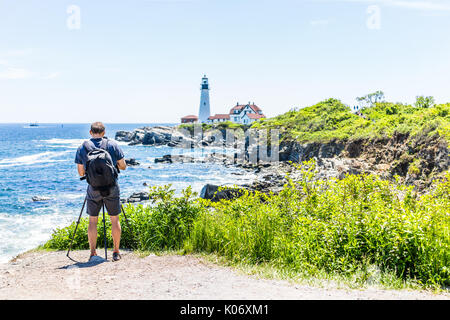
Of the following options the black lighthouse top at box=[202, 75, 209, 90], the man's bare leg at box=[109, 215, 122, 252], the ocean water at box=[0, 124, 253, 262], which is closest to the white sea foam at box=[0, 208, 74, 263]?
the ocean water at box=[0, 124, 253, 262]

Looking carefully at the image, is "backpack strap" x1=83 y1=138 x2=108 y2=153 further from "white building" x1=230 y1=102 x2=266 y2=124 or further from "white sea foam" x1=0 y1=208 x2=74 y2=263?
"white building" x1=230 y1=102 x2=266 y2=124

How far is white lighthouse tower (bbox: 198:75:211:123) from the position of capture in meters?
112

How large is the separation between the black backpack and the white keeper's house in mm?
90333

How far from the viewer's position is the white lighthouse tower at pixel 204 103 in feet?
367

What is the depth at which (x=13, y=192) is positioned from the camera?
30.5m

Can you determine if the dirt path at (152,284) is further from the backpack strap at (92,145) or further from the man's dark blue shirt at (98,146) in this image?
the backpack strap at (92,145)

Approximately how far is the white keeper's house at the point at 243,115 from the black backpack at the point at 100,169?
90.3 m

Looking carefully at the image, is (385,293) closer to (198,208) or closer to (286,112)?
(198,208)

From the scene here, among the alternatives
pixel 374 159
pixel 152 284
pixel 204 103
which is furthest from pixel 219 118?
pixel 152 284

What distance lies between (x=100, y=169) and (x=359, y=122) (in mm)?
32726

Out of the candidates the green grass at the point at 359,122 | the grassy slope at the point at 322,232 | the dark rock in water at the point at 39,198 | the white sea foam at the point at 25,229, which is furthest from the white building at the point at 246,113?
the grassy slope at the point at 322,232

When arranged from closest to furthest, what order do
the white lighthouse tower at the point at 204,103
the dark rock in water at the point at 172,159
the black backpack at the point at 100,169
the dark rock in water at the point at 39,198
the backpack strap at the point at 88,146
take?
the black backpack at the point at 100,169
the backpack strap at the point at 88,146
the dark rock in water at the point at 39,198
the dark rock in water at the point at 172,159
the white lighthouse tower at the point at 204,103
